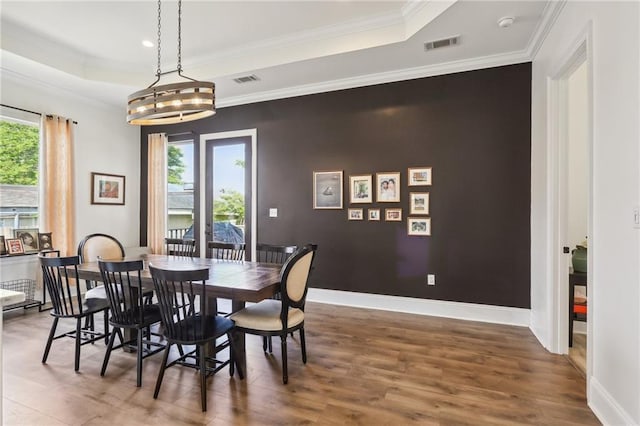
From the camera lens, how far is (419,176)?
158 inches

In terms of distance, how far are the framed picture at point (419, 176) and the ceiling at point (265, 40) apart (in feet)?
3.91

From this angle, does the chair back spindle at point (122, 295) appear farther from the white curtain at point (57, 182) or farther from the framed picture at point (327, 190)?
the white curtain at point (57, 182)

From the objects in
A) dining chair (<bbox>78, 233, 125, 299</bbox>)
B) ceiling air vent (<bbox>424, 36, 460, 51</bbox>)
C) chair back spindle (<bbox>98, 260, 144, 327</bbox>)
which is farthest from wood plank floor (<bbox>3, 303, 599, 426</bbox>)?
ceiling air vent (<bbox>424, 36, 460, 51</bbox>)

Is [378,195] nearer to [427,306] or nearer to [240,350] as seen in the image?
[427,306]

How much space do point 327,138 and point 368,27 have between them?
1.49m

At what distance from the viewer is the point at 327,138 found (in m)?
4.49

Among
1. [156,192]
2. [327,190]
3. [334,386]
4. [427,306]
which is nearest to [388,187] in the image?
[327,190]

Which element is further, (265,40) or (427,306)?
(427,306)

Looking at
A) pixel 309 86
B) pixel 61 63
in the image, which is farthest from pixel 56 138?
pixel 309 86

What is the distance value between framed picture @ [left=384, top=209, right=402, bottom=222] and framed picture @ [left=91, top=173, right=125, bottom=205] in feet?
14.8

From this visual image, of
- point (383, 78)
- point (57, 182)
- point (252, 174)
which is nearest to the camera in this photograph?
point (383, 78)

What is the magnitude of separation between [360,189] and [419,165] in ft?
2.69

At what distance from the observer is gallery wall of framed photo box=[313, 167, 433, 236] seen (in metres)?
4.01

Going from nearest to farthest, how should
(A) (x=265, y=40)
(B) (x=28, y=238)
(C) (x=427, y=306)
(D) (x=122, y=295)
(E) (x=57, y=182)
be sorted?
(D) (x=122, y=295) < (A) (x=265, y=40) < (C) (x=427, y=306) < (B) (x=28, y=238) < (E) (x=57, y=182)
